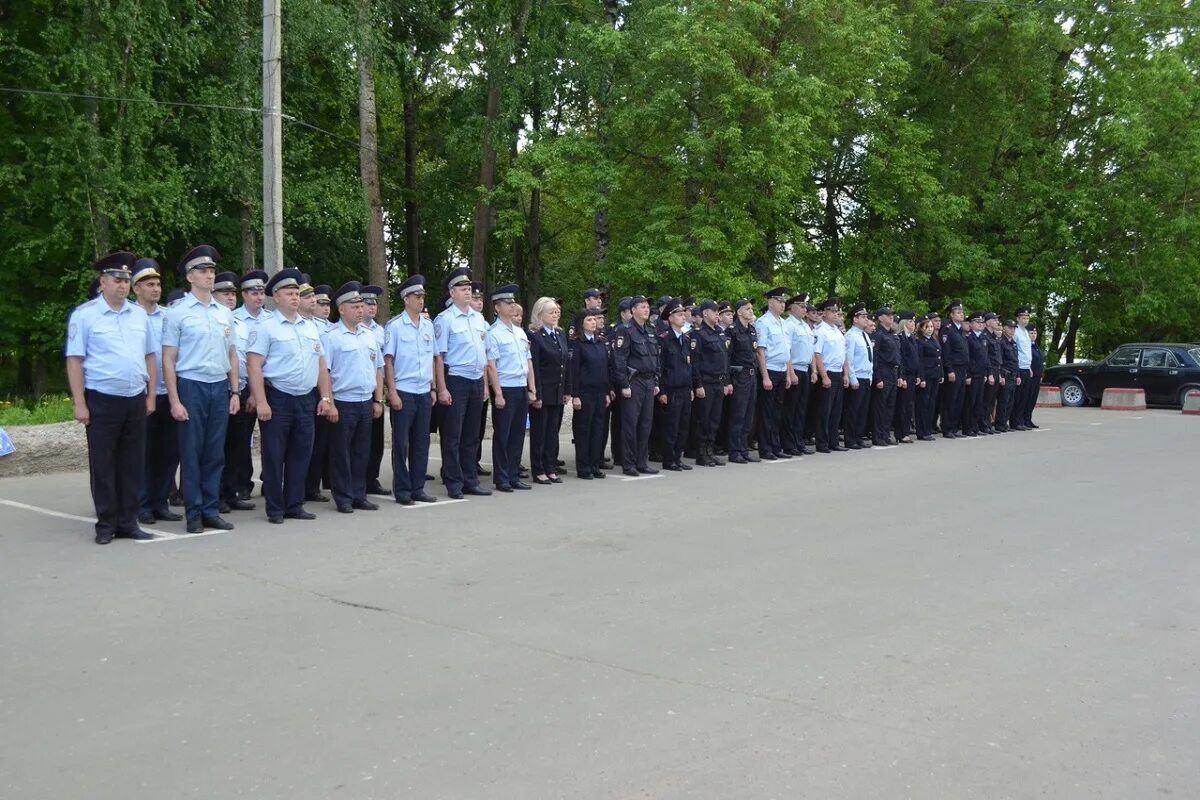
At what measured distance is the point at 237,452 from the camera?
9.81 metres

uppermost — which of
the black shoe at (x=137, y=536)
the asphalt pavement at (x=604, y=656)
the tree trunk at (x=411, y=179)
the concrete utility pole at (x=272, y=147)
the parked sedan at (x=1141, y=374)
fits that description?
the tree trunk at (x=411, y=179)

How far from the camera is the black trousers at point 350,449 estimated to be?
31.6ft

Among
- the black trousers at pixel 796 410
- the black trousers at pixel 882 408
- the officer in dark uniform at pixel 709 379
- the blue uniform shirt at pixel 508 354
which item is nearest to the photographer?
the blue uniform shirt at pixel 508 354

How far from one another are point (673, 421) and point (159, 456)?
590 cm

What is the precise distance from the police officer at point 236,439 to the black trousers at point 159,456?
1.98 ft

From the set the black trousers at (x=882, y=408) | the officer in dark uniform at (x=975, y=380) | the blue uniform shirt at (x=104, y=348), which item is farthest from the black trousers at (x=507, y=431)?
the officer in dark uniform at (x=975, y=380)

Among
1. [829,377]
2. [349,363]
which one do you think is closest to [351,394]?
[349,363]

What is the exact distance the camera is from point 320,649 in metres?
5.47

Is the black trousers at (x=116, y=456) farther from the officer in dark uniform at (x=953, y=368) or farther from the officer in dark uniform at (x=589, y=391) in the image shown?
the officer in dark uniform at (x=953, y=368)

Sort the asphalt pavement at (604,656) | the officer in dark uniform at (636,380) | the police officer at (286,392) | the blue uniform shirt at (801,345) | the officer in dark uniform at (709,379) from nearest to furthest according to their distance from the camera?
the asphalt pavement at (604,656) < the police officer at (286,392) < the officer in dark uniform at (636,380) < the officer in dark uniform at (709,379) < the blue uniform shirt at (801,345)

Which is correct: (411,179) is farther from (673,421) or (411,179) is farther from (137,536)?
(137,536)

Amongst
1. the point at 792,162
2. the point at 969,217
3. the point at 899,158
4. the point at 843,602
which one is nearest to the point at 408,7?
the point at 792,162

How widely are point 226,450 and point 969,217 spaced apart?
24742 millimetres

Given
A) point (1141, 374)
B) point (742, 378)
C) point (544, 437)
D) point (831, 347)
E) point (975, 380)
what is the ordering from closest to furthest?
point (544, 437) → point (742, 378) → point (831, 347) → point (975, 380) → point (1141, 374)
